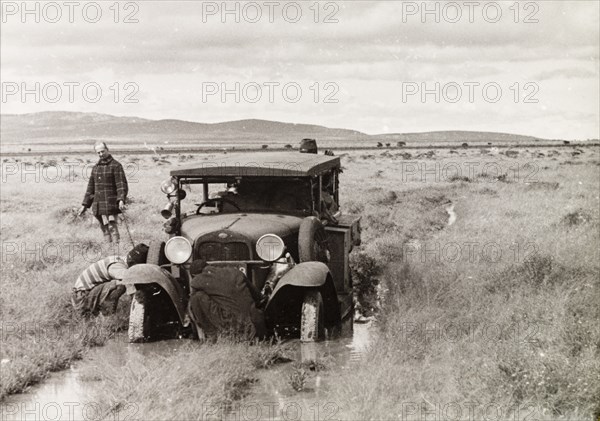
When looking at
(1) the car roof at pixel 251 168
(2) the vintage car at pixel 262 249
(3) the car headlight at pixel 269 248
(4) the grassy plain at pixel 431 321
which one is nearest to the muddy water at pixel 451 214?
(4) the grassy plain at pixel 431 321

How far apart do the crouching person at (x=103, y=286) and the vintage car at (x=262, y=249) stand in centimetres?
30

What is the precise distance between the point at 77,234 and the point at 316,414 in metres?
11.0

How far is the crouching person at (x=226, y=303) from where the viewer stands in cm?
716

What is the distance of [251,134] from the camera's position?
173m

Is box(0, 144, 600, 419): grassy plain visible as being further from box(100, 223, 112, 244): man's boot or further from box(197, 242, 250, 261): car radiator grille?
box(197, 242, 250, 261): car radiator grille

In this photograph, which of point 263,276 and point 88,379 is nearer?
point 88,379

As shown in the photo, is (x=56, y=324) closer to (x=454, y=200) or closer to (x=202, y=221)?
(x=202, y=221)

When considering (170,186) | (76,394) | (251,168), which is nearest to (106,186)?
(170,186)

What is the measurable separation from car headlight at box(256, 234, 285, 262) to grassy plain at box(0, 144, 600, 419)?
1253 millimetres

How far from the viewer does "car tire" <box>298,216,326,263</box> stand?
26.4 feet

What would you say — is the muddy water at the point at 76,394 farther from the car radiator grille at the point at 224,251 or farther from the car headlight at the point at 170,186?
the car headlight at the point at 170,186

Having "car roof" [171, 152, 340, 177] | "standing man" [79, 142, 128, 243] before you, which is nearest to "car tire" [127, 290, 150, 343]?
"car roof" [171, 152, 340, 177]

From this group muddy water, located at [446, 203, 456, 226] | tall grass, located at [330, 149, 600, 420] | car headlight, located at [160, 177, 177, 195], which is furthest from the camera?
muddy water, located at [446, 203, 456, 226]

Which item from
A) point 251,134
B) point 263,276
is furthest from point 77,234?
point 251,134
